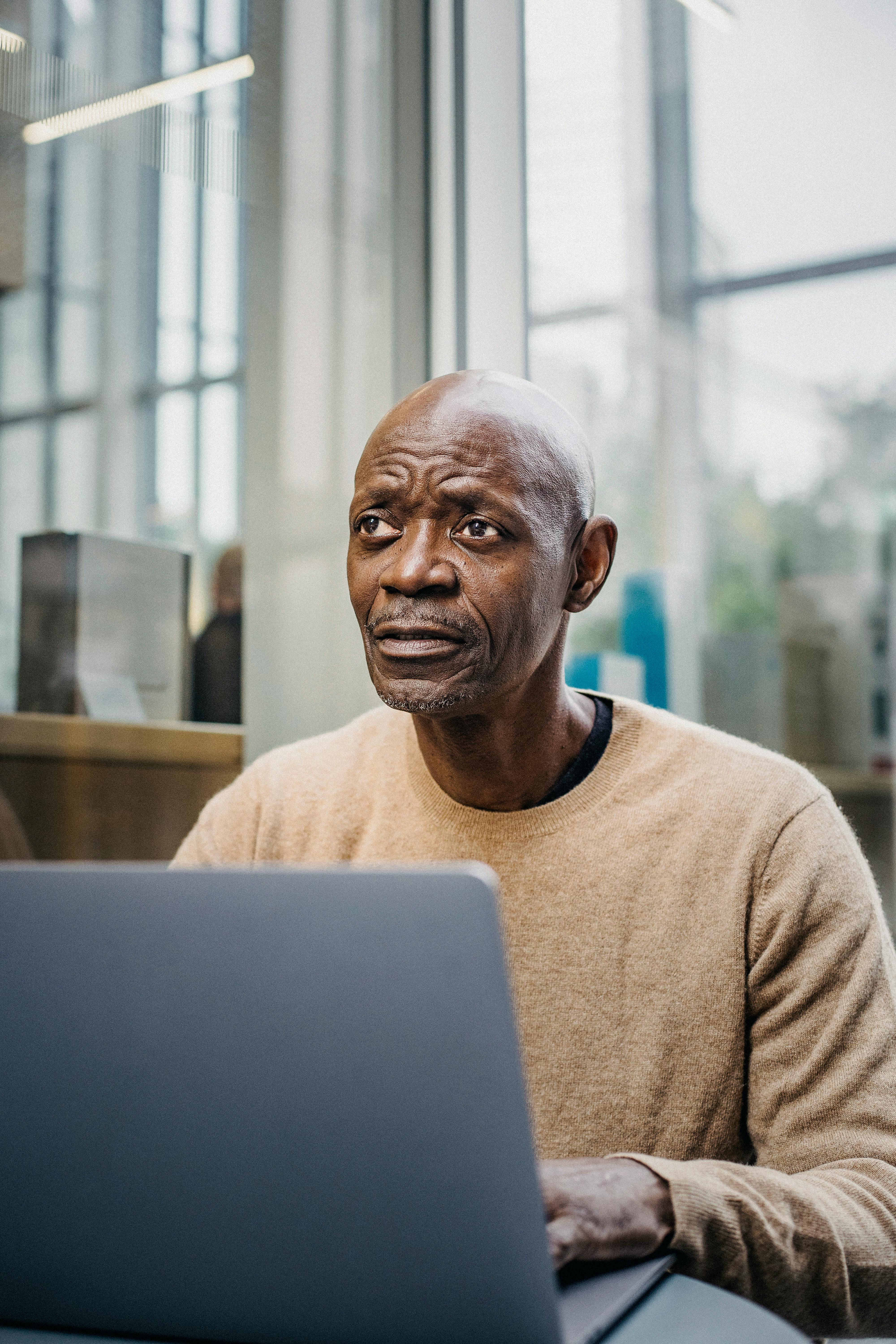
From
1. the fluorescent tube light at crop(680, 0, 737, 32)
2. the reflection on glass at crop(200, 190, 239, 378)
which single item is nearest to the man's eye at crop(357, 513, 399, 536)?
the reflection on glass at crop(200, 190, 239, 378)

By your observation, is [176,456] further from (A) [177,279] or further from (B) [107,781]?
(B) [107,781]

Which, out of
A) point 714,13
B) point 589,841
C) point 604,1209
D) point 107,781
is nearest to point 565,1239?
point 604,1209

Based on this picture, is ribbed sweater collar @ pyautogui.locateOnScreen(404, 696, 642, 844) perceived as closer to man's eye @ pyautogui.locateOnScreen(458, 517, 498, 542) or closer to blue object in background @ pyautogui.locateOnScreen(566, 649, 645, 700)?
man's eye @ pyautogui.locateOnScreen(458, 517, 498, 542)

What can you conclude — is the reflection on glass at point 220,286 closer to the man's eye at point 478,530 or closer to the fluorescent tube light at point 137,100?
the fluorescent tube light at point 137,100

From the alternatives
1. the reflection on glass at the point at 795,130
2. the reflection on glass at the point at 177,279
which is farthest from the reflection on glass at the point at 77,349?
the reflection on glass at the point at 795,130

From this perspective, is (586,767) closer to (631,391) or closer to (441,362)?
(441,362)

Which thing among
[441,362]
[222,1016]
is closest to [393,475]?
[222,1016]

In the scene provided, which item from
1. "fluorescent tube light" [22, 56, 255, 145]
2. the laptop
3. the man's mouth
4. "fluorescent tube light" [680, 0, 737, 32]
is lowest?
the laptop

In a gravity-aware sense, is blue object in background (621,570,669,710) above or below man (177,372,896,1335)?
above

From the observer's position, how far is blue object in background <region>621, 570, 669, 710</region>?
2.46 meters

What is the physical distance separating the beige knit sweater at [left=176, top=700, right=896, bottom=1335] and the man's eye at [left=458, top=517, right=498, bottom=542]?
237mm

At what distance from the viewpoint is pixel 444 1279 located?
1.83ft

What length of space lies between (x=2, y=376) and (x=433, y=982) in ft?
4.08

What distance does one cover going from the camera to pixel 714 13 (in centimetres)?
248
